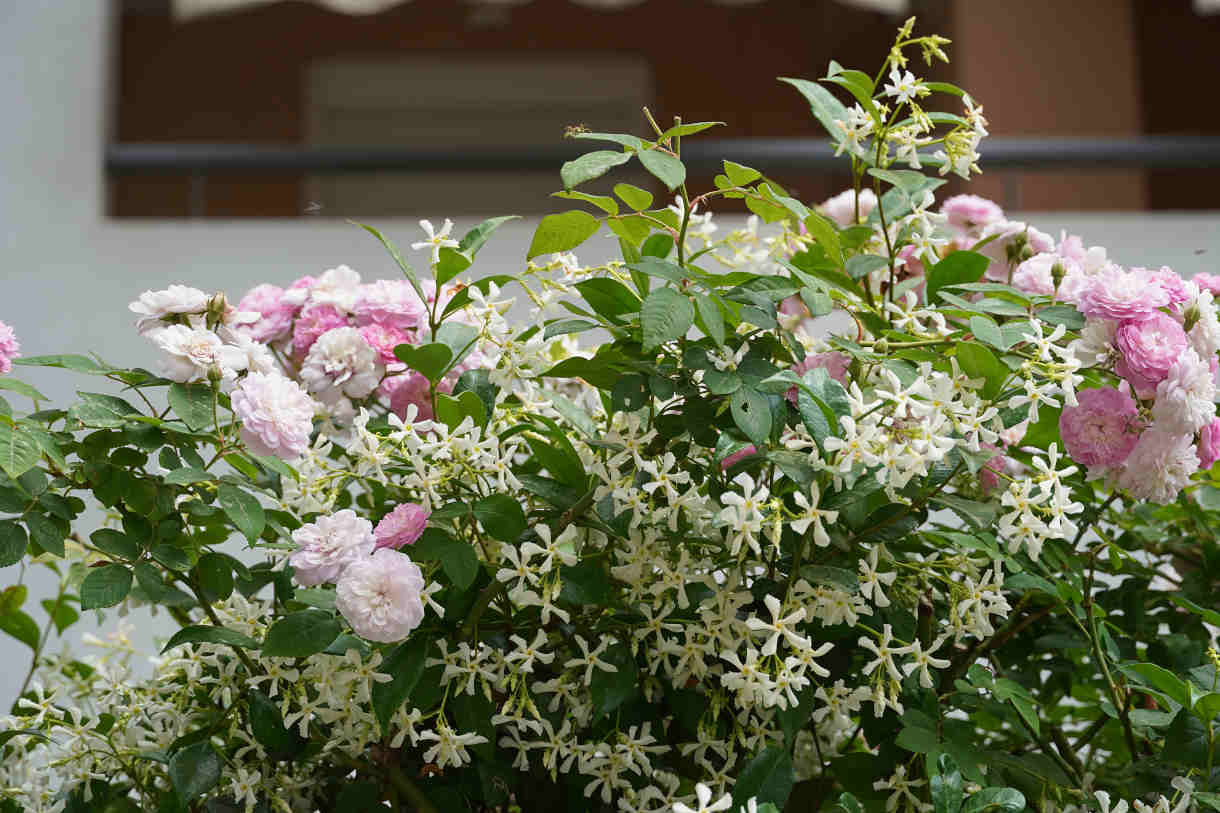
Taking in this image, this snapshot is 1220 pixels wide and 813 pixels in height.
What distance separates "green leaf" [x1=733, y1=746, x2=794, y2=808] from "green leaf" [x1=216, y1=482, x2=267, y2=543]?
1.30 feet

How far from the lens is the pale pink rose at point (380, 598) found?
869mm

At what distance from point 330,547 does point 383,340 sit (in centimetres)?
28

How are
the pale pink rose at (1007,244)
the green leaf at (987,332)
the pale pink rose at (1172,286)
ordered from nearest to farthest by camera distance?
1. the green leaf at (987,332)
2. the pale pink rose at (1172,286)
3. the pale pink rose at (1007,244)

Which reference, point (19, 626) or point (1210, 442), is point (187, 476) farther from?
point (1210, 442)

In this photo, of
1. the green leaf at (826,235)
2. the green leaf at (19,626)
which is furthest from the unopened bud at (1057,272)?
the green leaf at (19,626)

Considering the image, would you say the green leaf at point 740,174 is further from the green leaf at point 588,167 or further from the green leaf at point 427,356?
the green leaf at point 427,356

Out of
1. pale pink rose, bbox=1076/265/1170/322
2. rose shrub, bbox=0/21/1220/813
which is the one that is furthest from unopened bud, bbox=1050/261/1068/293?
pale pink rose, bbox=1076/265/1170/322

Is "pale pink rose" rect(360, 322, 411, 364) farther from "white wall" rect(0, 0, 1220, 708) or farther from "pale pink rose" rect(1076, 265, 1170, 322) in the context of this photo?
"white wall" rect(0, 0, 1220, 708)

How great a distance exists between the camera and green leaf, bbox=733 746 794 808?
2.99ft

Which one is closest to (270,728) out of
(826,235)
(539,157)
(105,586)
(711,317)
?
(105,586)

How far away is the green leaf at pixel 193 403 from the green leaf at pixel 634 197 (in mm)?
358

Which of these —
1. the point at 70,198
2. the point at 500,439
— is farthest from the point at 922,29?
the point at 500,439

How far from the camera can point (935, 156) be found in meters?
1.11

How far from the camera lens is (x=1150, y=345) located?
3.22 ft
